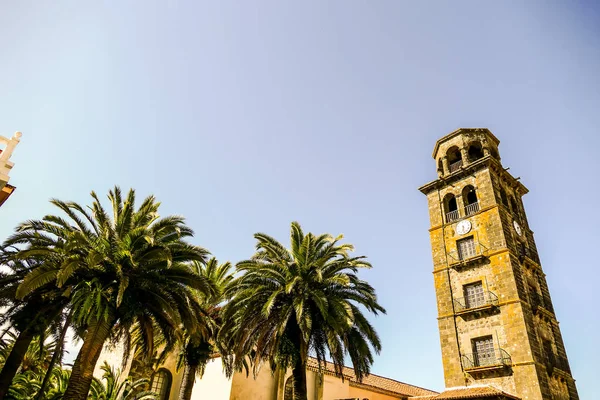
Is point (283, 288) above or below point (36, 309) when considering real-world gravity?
above

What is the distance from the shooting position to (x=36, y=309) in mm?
19547

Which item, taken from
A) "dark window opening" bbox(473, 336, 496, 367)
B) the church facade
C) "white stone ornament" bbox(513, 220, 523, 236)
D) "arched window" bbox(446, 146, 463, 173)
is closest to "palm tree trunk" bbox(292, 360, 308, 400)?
the church facade

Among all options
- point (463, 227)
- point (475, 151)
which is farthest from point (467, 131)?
point (463, 227)

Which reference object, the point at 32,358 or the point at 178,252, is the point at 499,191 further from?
the point at 32,358

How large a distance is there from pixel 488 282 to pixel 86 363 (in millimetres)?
24944

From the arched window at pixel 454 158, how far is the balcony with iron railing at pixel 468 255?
7.67 metres

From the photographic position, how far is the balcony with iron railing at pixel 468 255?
99.0 ft

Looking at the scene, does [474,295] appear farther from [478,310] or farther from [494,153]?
[494,153]

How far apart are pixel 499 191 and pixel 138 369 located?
29.8 meters

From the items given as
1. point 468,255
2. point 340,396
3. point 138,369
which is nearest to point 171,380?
point 138,369

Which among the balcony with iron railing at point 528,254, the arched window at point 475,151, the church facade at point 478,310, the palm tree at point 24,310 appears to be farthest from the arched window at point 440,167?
the palm tree at point 24,310

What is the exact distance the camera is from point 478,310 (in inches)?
1128

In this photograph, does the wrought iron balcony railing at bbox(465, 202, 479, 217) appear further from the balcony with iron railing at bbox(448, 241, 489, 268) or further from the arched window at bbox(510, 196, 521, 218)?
the arched window at bbox(510, 196, 521, 218)

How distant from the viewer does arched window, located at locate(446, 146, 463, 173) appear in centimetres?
3613
